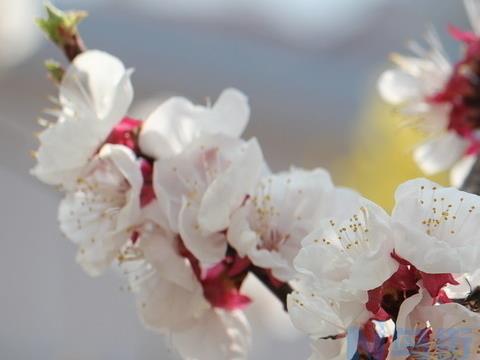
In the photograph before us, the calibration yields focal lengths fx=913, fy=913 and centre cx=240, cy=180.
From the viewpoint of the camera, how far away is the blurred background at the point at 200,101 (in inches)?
95.2

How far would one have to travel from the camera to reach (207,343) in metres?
0.72

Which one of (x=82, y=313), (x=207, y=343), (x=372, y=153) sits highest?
(x=207, y=343)

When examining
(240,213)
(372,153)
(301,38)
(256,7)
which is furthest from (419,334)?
(256,7)

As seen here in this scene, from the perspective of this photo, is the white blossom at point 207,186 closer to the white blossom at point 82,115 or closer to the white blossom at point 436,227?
the white blossom at point 82,115

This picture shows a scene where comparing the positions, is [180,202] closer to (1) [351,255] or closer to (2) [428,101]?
(1) [351,255]

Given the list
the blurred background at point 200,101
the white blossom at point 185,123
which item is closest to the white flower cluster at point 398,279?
the white blossom at point 185,123

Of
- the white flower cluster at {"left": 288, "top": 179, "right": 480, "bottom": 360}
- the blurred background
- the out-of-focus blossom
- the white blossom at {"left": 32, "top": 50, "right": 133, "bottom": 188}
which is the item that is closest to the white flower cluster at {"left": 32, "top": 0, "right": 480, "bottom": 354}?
the white blossom at {"left": 32, "top": 50, "right": 133, "bottom": 188}

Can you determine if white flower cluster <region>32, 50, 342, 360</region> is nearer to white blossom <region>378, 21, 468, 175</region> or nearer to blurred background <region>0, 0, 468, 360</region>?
white blossom <region>378, 21, 468, 175</region>

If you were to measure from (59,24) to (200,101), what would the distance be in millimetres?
3744

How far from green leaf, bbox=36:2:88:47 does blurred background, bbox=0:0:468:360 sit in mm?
500

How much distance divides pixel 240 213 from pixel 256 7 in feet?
20.1

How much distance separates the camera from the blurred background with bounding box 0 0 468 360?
2.42 meters

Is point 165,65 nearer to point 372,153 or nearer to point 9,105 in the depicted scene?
point 9,105

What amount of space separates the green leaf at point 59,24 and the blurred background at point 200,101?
500mm
